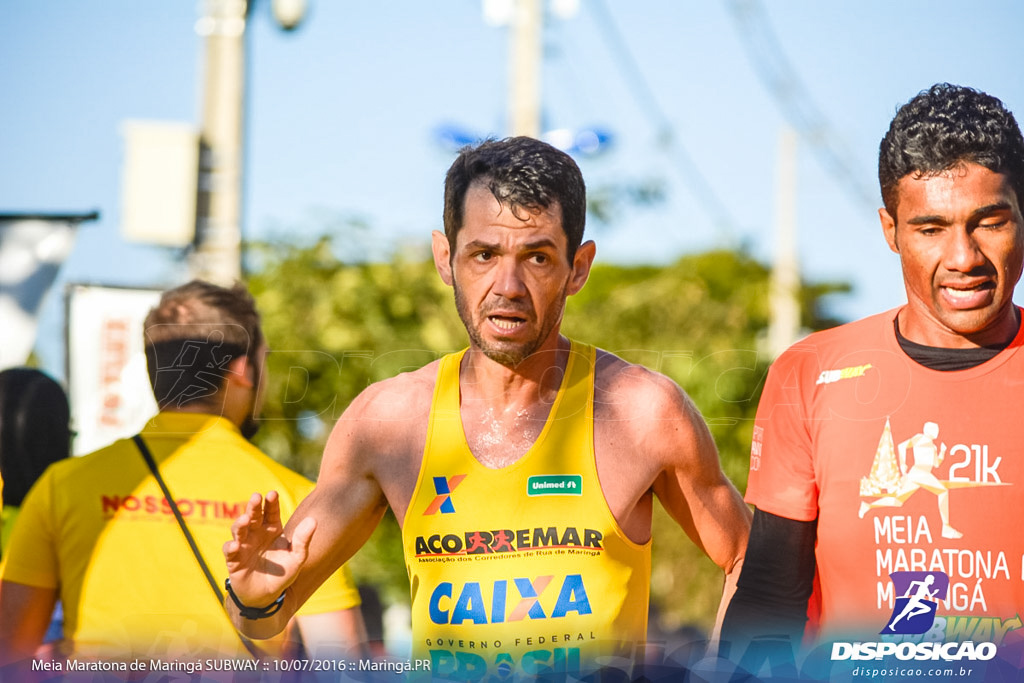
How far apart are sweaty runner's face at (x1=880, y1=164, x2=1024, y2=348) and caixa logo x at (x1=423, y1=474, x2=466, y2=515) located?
4.19ft

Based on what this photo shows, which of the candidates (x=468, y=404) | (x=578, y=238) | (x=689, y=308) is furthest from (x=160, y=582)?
(x=689, y=308)

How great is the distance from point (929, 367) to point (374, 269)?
4144 mm

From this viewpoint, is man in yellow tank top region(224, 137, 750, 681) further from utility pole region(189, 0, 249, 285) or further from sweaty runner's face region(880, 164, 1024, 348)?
utility pole region(189, 0, 249, 285)

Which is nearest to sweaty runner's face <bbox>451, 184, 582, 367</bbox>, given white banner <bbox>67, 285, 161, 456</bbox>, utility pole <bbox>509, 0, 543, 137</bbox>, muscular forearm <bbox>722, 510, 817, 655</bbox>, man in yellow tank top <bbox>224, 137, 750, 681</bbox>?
man in yellow tank top <bbox>224, 137, 750, 681</bbox>

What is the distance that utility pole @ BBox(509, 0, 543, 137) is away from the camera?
25.2ft

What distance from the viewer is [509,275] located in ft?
9.21

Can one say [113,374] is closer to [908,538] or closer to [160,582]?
[160,582]

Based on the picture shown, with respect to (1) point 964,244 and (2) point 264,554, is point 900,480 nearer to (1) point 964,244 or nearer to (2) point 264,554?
(1) point 964,244

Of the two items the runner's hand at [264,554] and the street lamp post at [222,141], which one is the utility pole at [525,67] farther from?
the runner's hand at [264,554]

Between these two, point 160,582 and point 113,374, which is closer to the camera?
point 160,582

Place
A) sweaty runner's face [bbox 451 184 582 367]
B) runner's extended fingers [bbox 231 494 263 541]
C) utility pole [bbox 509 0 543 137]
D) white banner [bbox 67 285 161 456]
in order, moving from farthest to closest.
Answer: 1. utility pole [bbox 509 0 543 137]
2. white banner [bbox 67 285 161 456]
3. sweaty runner's face [bbox 451 184 582 367]
4. runner's extended fingers [bbox 231 494 263 541]

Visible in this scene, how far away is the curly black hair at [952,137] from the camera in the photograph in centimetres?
268

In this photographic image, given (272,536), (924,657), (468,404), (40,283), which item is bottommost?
(924,657)

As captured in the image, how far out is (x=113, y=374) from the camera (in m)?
4.02
